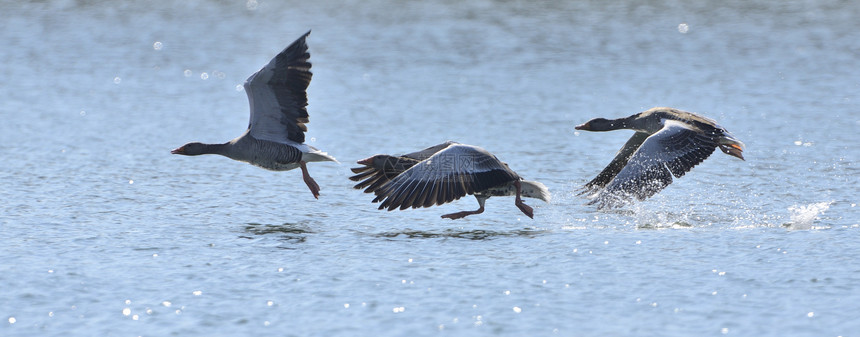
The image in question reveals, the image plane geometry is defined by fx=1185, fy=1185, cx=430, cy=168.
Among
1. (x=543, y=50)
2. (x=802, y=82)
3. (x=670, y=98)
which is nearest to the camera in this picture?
(x=670, y=98)

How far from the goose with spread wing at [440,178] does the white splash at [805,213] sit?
2777mm

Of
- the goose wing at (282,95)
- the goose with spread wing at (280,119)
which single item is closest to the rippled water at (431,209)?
the goose with spread wing at (280,119)

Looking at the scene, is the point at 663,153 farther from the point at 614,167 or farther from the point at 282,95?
the point at 282,95

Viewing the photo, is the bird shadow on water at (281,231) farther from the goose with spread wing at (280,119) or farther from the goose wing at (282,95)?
the goose wing at (282,95)

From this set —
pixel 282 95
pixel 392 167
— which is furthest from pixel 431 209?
pixel 282 95

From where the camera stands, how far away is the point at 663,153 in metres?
12.6

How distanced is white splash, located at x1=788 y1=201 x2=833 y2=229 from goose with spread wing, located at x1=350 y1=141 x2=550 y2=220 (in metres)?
2.78

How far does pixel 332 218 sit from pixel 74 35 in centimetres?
2351

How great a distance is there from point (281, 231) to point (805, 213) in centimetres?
595

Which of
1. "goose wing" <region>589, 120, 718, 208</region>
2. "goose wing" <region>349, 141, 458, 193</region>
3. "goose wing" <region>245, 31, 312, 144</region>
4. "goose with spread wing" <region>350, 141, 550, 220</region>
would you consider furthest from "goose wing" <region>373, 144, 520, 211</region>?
"goose wing" <region>245, 31, 312, 144</region>

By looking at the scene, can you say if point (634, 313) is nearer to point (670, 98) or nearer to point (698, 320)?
point (698, 320)

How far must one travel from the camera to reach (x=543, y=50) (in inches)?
1248

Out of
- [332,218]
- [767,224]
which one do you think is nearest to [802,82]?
[767,224]

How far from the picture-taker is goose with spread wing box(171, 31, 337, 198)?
12992 millimetres
